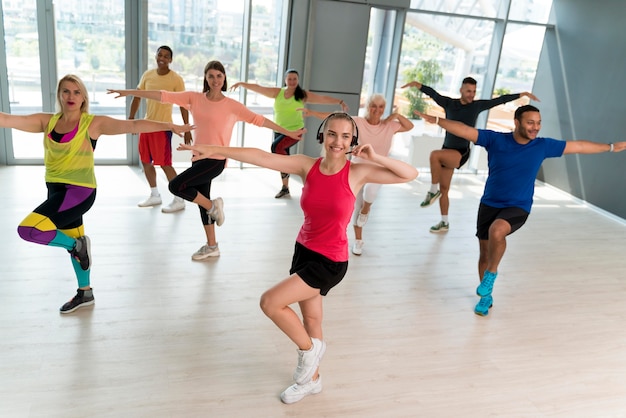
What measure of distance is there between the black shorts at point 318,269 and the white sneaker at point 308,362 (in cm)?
35

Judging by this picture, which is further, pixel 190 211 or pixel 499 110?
pixel 499 110

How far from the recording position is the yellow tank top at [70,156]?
3.39 meters

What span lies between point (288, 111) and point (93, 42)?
2680 mm

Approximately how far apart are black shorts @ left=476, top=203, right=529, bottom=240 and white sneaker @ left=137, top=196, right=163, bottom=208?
3425 mm

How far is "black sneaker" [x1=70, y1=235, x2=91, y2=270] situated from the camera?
11.8 ft

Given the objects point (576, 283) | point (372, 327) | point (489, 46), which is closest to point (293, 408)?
point (372, 327)

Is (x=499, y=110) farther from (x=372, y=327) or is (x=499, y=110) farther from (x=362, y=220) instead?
(x=372, y=327)

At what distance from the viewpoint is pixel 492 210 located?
4.26 m

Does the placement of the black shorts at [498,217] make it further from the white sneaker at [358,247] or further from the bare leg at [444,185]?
the bare leg at [444,185]

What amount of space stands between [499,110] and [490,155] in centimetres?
545

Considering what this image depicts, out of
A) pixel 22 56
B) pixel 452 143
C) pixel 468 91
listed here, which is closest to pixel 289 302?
pixel 452 143

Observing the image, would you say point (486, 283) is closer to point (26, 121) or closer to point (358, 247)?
point (358, 247)

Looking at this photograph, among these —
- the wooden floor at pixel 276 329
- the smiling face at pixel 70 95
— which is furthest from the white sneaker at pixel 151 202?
the smiling face at pixel 70 95

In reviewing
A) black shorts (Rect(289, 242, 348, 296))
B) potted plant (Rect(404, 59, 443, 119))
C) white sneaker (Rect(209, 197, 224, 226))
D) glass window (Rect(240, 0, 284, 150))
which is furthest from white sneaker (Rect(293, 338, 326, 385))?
potted plant (Rect(404, 59, 443, 119))
